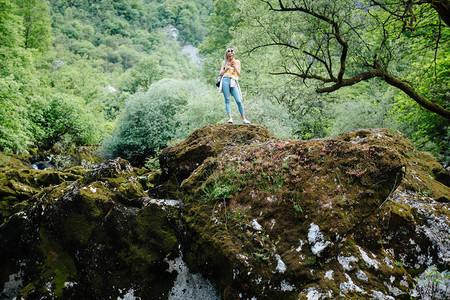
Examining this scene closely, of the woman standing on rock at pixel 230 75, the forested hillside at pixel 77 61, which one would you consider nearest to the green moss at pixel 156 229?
the woman standing on rock at pixel 230 75

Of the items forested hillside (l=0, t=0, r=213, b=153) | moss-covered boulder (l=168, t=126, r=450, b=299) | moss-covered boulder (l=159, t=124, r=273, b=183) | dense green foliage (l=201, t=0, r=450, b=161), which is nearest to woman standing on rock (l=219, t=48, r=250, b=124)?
dense green foliage (l=201, t=0, r=450, b=161)

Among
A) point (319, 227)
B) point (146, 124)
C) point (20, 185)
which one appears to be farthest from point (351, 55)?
point (146, 124)

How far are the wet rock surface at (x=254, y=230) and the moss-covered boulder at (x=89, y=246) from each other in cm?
2

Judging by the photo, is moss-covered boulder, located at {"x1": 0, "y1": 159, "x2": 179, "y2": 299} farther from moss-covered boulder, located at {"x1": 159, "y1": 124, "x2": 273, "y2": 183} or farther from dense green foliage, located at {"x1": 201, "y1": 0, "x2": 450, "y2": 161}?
dense green foliage, located at {"x1": 201, "y1": 0, "x2": 450, "y2": 161}

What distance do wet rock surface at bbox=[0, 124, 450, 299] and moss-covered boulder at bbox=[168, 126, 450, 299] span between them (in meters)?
0.02

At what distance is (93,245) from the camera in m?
4.72

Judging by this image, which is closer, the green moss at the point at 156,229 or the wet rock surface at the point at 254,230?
the wet rock surface at the point at 254,230

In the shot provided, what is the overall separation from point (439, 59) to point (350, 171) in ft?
35.0

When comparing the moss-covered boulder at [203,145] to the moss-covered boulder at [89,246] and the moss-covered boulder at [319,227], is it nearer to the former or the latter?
the moss-covered boulder at [89,246]

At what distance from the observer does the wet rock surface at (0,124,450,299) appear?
134 inches

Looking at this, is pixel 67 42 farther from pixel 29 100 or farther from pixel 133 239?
pixel 133 239

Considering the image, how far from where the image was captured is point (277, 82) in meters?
18.8

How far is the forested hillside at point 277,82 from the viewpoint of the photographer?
797 cm

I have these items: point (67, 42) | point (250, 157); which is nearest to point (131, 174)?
point (250, 157)
